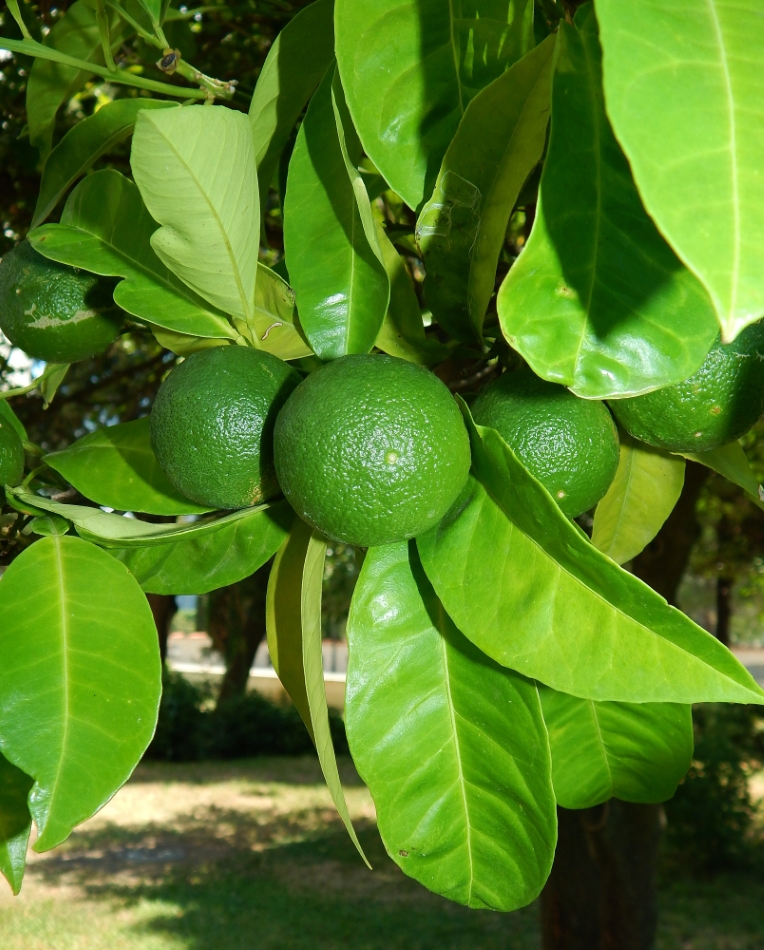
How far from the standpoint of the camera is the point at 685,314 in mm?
634

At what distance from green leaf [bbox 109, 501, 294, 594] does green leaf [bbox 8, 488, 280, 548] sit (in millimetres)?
18

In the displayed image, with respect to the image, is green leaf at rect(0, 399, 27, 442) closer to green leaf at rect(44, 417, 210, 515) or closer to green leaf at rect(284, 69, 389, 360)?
green leaf at rect(44, 417, 210, 515)

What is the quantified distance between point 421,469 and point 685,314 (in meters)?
0.24

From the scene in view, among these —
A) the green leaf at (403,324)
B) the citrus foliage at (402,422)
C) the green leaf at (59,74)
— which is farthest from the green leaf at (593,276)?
the green leaf at (59,74)

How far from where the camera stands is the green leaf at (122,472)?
0.99 m

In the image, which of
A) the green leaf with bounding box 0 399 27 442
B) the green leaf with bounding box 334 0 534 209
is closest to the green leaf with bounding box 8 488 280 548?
the green leaf with bounding box 0 399 27 442

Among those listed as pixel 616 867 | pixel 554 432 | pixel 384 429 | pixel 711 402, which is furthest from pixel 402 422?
pixel 616 867

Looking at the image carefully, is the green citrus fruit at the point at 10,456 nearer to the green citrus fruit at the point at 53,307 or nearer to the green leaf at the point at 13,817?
the green citrus fruit at the point at 53,307

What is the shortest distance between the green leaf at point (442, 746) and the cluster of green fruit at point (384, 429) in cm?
10

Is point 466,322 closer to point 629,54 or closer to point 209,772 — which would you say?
point 629,54

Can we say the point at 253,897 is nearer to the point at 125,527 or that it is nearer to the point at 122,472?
the point at 122,472

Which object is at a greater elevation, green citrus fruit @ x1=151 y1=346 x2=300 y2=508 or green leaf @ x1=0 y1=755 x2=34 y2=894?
green citrus fruit @ x1=151 y1=346 x2=300 y2=508

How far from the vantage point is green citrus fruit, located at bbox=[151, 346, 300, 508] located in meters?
0.83

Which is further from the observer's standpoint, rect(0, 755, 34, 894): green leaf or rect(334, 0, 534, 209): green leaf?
rect(0, 755, 34, 894): green leaf
